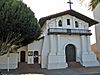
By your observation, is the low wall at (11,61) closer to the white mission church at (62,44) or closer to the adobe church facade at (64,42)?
the white mission church at (62,44)

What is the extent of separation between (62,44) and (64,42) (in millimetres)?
408

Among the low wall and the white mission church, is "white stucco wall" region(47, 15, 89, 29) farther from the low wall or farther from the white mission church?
the low wall

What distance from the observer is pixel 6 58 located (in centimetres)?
2214

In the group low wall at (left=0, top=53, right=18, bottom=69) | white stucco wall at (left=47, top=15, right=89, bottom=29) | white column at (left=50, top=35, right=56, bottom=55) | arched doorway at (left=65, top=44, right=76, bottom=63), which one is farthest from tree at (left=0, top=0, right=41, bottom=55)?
arched doorway at (left=65, top=44, right=76, bottom=63)

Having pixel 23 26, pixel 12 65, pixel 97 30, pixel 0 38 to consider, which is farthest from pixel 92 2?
pixel 97 30

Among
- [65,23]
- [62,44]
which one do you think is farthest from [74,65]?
[65,23]

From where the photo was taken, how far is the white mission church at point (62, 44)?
23.7 meters

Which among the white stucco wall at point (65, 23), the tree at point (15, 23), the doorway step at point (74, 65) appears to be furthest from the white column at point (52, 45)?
the tree at point (15, 23)

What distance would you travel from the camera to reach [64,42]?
24.9 meters

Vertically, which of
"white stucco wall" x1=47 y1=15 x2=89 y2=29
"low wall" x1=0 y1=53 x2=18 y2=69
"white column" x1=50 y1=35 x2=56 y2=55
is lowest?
"low wall" x1=0 y1=53 x2=18 y2=69

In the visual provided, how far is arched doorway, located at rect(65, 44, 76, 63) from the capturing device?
81.9 feet

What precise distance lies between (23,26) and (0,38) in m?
2.36

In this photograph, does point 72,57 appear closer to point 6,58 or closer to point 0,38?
point 6,58

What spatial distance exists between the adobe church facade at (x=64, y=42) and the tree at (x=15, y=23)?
230 inches
